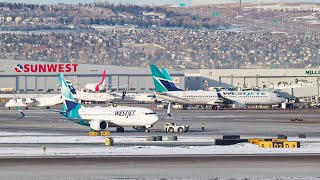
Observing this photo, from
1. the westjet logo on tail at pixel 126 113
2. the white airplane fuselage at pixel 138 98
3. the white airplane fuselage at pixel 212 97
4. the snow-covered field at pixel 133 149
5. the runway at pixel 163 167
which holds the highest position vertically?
the westjet logo on tail at pixel 126 113

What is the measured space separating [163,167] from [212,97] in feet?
324

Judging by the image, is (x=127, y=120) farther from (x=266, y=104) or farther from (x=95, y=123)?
(x=266, y=104)

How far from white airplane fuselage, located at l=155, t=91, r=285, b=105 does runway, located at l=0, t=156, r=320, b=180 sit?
9251 centimetres

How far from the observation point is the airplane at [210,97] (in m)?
158

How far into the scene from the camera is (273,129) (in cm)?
9812

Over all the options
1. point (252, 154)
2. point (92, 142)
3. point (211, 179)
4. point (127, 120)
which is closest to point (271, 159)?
point (252, 154)

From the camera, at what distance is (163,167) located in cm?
5938

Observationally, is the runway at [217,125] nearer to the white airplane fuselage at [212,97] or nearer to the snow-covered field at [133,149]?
the snow-covered field at [133,149]

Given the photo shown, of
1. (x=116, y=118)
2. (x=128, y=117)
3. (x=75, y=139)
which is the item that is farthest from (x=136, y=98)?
(x=75, y=139)

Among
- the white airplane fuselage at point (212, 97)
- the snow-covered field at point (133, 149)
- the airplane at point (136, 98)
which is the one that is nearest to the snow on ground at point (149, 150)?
the snow-covered field at point (133, 149)

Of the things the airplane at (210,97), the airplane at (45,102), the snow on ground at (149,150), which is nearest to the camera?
the snow on ground at (149,150)

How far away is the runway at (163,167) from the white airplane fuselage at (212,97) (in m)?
92.5

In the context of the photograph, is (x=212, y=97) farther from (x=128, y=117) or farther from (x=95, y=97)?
(x=128, y=117)

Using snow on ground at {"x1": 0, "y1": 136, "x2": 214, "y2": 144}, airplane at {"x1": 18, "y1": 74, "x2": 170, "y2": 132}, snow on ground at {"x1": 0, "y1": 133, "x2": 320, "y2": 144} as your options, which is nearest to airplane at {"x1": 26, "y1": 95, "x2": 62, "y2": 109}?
airplane at {"x1": 18, "y1": 74, "x2": 170, "y2": 132}
